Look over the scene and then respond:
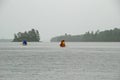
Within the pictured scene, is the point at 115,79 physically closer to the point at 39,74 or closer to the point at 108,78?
the point at 108,78

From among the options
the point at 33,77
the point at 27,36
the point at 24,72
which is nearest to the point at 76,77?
the point at 33,77

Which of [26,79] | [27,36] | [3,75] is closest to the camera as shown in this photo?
[26,79]

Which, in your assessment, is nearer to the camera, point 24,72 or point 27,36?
point 24,72

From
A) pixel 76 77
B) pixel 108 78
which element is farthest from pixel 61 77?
pixel 108 78

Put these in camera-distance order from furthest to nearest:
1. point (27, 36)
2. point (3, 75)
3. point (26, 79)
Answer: point (27, 36) < point (3, 75) < point (26, 79)

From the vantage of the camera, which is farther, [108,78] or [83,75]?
[83,75]

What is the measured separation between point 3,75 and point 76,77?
251 inches

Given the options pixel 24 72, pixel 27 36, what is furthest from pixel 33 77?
pixel 27 36

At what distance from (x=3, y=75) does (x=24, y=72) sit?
2.95 meters

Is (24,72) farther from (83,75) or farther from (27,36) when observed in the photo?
(27,36)

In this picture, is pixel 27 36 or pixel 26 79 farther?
pixel 27 36

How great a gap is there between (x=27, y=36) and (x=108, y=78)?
158 m

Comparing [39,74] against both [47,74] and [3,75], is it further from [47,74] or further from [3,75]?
[3,75]

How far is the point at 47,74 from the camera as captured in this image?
1560 inches
